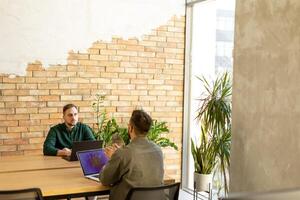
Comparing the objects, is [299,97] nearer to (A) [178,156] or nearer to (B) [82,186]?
(B) [82,186]

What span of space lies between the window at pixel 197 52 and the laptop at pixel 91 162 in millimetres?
2569

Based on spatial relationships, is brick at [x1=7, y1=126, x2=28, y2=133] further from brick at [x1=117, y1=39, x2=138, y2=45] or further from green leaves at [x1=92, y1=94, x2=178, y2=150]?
brick at [x1=117, y1=39, x2=138, y2=45]

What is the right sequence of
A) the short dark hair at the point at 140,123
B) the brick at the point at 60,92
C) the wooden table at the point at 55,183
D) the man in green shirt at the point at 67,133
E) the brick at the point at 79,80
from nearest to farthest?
the wooden table at the point at 55,183
the short dark hair at the point at 140,123
the man in green shirt at the point at 67,133
the brick at the point at 60,92
the brick at the point at 79,80

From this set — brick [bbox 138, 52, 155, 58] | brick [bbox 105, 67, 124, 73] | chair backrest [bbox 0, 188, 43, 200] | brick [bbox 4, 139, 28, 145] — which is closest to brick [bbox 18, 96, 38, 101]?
brick [bbox 4, 139, 28, 145]

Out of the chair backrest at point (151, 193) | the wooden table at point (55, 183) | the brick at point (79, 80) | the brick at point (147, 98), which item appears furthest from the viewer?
the brick at point (147, 98)

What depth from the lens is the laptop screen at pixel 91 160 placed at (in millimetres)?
3230

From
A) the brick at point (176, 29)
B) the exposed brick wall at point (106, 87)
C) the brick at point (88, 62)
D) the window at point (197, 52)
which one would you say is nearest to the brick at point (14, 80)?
the exposed brick wall at point (106, 87)

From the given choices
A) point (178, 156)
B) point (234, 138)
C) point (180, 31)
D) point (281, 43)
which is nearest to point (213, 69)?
point (180, 31)

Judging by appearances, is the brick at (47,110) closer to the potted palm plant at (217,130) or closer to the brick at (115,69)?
the brick at (115,69)

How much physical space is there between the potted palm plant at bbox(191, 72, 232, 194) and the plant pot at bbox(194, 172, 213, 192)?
2.3 inches

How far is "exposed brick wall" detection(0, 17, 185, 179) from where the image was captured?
4910 millimetres

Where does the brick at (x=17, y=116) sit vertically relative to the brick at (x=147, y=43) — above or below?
below

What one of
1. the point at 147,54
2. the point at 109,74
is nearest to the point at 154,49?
the point at 147,54

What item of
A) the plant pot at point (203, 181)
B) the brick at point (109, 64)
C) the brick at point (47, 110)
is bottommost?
the plant pot at point (203, 181)
